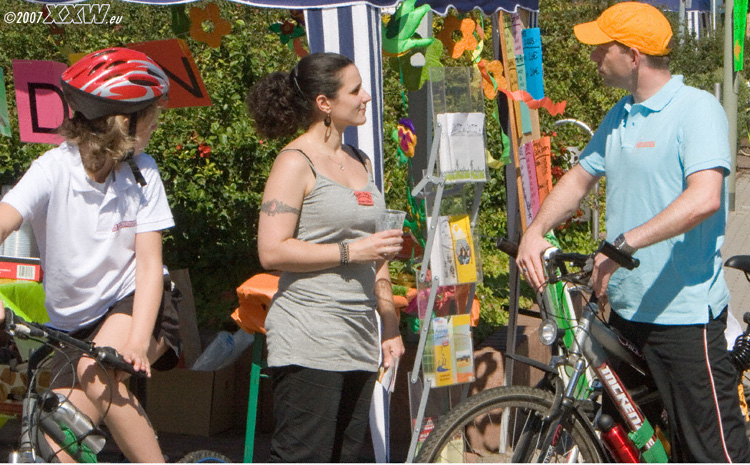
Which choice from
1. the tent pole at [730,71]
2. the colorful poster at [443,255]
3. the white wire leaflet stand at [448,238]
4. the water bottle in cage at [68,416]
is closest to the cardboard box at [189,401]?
the white wire leaflet stand at [448,238]

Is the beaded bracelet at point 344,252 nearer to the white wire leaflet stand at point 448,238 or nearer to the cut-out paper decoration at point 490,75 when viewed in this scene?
the white wire leaflet stand at point 448,238

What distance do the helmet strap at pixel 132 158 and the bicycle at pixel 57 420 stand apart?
459 millimetres

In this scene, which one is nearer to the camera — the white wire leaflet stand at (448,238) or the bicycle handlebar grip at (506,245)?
the bicycle handlebar grip at (506,245)

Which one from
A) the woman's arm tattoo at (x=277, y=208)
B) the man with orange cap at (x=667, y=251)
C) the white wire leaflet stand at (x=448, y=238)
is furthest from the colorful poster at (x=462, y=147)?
the woman's arm tattoo at (x=277, y=208)

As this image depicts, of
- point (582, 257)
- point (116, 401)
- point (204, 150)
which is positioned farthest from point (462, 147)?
point (204, 150)

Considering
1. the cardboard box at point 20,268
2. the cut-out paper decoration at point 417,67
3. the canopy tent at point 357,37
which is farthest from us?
the cardboard box at point 20,268

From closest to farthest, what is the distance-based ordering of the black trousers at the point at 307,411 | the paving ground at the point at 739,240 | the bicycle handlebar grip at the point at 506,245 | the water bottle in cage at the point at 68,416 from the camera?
the water bottle in cage at the point at 68,416 < the black trousers at the point at 307,411 < the bicycle handlebar grip at the point at 506,245 < the paving ground at the point at 739,240

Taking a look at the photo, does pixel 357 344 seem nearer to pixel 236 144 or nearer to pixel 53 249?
pixel 53 249

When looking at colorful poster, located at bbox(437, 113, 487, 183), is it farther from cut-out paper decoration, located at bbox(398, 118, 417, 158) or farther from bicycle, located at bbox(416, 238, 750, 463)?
bicycle, located at bbox(416, 238, 750, 463)

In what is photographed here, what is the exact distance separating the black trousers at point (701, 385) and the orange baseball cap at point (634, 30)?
0.88 m

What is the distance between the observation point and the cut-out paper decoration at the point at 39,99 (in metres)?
4.15

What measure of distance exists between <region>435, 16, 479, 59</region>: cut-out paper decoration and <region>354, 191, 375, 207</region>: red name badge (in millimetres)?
1499

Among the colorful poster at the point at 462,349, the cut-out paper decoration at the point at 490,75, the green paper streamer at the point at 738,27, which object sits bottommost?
the colorful poster at the point at 462,349

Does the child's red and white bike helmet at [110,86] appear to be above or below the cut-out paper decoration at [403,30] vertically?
below
